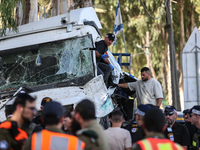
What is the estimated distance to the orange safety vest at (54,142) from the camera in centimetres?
Answer: 299

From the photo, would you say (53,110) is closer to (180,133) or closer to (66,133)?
(66,133)

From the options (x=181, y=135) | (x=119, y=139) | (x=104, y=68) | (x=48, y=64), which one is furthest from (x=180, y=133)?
Result: (x=48, y=64)

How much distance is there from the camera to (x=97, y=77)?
673 cm

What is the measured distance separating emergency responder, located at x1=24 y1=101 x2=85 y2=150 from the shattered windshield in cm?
366

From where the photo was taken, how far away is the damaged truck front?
262 inches

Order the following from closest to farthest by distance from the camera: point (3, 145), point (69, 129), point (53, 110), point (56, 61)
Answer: point (53, 110)
point (3, 145)
point (69, 129)
point (56, 61)

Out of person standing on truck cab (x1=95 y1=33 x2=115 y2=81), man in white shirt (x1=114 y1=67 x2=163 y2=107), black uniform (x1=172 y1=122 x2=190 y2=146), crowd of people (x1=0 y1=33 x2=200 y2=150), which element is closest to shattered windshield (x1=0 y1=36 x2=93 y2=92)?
person standing on truck cab (x1=95 y1=33 x2=115 y2=81)

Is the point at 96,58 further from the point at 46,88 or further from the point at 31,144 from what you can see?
the point at 31,144

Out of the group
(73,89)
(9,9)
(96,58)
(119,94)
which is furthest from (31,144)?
(9,9)

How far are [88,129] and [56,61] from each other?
12.6 feet

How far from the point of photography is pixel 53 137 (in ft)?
9.96

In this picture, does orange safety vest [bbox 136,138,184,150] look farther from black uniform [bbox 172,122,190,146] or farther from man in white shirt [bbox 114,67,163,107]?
man in white shirt [bbox 114,67,163,107]

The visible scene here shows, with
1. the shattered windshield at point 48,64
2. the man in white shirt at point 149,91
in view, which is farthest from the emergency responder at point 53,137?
the man in white shirt at point 149,91

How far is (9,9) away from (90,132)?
22.6 ft
